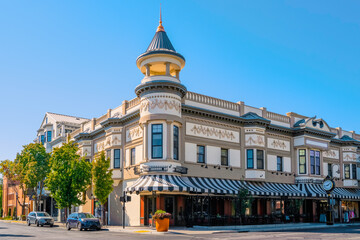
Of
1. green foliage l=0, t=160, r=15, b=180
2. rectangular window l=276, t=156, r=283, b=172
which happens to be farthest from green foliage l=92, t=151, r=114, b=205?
green foliage l=0, t=160, r=15, b=180

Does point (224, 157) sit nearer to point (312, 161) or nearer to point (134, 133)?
point (134, 133)

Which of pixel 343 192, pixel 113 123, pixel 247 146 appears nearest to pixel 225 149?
pixel 247 146

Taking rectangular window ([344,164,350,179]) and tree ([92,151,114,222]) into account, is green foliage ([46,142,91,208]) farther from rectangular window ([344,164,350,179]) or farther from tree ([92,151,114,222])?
rectangular window ([344,164,350,179])

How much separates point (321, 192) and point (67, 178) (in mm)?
25481

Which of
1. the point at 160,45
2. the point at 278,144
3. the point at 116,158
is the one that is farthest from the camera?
the point at 278,144

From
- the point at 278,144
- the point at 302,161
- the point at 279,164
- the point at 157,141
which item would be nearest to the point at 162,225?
the point at 157,141

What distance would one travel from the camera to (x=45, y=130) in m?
63.1

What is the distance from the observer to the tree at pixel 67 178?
39.4 m

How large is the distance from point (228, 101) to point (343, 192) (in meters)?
18.7

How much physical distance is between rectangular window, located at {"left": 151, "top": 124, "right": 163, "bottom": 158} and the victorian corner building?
81 mm

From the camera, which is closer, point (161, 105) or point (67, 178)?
point (161, 105)

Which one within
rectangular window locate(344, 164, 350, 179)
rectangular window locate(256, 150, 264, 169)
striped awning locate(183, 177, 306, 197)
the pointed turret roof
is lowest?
striped awning locate(183, 177, 306, 197)

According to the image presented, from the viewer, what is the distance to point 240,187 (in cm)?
3631

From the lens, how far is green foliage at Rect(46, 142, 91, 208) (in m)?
39.4
